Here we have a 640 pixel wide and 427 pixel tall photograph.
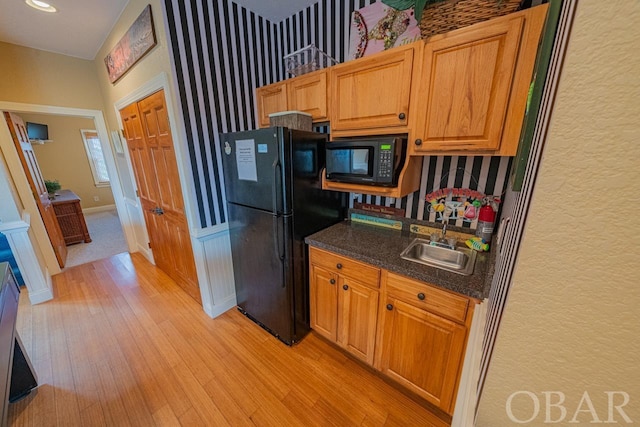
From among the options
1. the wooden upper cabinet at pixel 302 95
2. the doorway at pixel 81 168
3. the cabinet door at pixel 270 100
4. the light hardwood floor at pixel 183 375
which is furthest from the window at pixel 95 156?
the wooden upper cabinet at pixel 302 95

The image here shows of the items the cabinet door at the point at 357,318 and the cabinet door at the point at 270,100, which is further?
the cabinet door at the point at 270,100

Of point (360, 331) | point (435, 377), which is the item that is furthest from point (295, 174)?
point (435, 377)

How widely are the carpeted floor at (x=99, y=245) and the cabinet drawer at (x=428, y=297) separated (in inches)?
165

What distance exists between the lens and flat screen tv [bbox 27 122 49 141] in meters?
4.39

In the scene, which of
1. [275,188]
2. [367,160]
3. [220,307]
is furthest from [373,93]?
[220,307]

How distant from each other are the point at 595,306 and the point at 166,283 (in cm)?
336

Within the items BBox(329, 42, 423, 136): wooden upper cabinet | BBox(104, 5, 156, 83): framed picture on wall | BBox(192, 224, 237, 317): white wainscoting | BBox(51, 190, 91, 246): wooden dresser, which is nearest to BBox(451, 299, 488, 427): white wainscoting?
BBox(329, 42, 423, 136): wooden upper cabinet

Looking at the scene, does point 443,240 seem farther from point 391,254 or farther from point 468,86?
point 468,86

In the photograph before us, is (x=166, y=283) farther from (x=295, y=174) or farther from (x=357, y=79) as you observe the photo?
(x=357, y=79)

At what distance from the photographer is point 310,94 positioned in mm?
1665

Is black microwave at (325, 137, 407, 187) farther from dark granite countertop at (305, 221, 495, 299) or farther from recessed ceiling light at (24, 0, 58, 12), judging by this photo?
recessed ceiling light at (24, 0, 58, 12)

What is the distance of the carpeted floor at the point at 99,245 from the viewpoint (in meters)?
3.35

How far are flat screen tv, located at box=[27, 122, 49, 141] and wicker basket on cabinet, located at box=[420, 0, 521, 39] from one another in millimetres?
6971

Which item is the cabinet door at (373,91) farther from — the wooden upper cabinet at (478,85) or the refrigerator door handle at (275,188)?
the refrigerator door handle at (275,188)
